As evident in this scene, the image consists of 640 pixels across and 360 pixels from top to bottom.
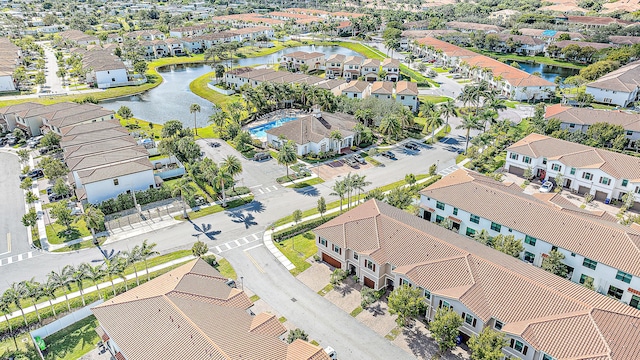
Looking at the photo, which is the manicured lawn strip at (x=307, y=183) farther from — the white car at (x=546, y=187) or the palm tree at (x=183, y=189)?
the white car at (x=546, y=187)

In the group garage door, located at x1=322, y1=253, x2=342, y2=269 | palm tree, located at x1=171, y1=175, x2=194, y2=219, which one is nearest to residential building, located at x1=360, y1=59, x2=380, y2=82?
palm tree, located at x1=171, y1=175, x2=194, y2=219

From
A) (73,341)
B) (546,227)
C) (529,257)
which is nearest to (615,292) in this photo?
(529,257)

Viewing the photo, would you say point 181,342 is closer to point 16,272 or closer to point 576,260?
point 16,272

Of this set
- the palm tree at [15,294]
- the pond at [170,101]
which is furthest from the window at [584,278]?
the pond at [170,101]

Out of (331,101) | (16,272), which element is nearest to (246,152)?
(331,101)

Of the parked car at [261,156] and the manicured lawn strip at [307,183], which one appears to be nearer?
the manicured lawn strip at [307,183]

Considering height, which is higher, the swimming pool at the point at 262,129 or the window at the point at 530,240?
the window at the point at 530,240

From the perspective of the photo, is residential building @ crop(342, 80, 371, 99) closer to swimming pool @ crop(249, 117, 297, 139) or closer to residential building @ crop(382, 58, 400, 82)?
swimming pool @ crop(249, 117, 297, 139)
